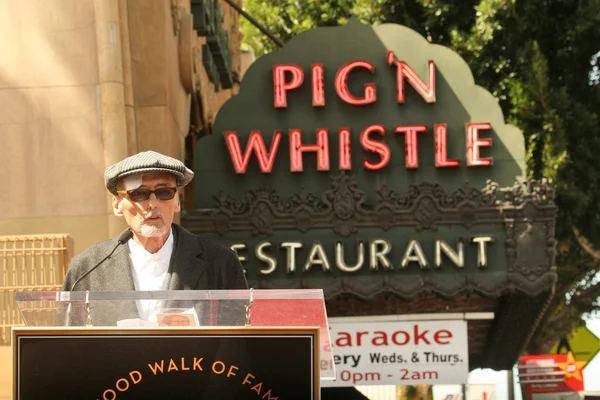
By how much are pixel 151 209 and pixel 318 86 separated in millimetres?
13252

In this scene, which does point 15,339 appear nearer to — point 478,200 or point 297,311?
point 297,311

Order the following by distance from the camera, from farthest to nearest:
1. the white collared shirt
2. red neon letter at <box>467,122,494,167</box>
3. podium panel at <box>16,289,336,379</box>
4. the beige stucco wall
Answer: red neon letter at <box>467,122,494,167</box> → the beige stucco wall → the white collared shirt → podium panel at <box>16,289,336,379</box>

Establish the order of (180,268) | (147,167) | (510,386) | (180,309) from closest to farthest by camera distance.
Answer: (180,309), (147,167), (180,268), (510,386)

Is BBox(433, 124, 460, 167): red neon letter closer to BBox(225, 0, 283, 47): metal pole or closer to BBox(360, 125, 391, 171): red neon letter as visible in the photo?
BBox(360, 125, 391, 171): red neon letter

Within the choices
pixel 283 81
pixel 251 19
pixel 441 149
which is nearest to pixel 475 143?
pixel 441 149

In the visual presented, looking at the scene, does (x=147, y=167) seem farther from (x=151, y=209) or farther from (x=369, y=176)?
(x=369, y=176)

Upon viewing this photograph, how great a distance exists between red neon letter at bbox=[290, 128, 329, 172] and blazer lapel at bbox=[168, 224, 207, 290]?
1251 centimetres

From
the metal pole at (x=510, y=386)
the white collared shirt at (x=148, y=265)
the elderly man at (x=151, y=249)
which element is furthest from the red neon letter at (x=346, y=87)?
the metal pole at (x=510, y=386)

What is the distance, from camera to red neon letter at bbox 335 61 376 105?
62.1 ft

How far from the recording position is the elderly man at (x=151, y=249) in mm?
5852

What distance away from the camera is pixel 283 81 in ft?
62.7

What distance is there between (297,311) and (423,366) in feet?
46.9

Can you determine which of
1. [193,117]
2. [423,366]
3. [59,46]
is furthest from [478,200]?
[59,46]

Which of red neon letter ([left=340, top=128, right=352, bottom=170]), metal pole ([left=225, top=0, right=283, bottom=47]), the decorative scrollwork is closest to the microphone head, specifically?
the decorative scrollwork
